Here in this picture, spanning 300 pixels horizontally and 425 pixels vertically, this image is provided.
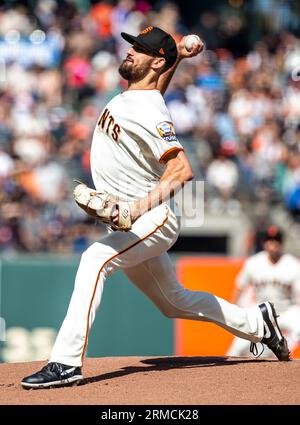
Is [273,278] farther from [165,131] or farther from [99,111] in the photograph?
[99,111]

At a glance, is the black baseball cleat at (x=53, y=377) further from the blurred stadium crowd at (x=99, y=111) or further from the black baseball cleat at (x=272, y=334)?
the blurred stadium crowd at (x=99, y=111)

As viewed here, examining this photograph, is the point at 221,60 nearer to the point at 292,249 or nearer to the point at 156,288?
the point at 292,249

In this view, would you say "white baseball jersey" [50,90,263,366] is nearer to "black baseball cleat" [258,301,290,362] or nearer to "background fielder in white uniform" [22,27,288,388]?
"background fielder in white uniform" [22,27,288,388]

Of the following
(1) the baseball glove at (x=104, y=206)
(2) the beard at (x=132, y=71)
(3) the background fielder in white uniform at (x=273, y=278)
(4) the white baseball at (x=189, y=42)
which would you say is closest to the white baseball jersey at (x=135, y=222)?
(2) the beard at (x=132, y=71)

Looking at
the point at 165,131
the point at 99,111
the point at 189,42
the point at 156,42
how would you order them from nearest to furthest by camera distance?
the point at 165,131 < the point at 156,42 < the point at 189,42 < the point at 99,111

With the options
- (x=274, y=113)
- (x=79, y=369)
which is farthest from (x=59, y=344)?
(x=274, y=113)

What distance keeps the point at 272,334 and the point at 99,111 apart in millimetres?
8299

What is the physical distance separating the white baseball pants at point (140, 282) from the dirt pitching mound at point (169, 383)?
29cm

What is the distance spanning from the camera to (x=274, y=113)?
48.4 feet

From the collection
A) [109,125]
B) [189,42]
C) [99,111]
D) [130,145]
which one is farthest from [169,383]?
[99,111]

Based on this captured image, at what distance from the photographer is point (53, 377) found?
18.5 feet

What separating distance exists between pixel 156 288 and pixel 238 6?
13.1 m

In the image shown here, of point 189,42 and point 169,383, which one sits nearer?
point 169,383

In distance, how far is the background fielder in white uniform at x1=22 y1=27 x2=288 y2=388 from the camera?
566cm
